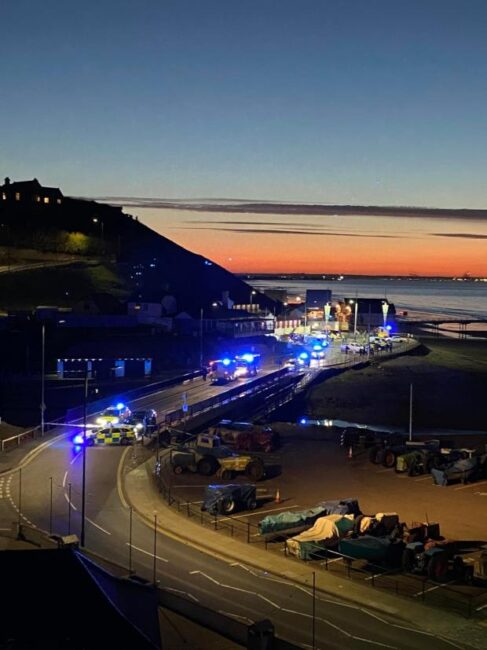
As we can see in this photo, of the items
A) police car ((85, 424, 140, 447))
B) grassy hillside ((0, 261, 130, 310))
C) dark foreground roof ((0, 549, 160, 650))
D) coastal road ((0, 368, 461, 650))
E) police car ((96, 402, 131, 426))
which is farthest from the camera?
grassy hillside ((0, 261, 130, 310))

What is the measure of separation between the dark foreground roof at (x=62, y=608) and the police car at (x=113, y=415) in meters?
28.6

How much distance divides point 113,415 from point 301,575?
22.5m

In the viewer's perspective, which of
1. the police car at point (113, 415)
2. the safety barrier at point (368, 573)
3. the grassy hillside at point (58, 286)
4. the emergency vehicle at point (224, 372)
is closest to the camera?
the safety barrier at point (368, 573)

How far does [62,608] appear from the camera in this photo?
9297 millimetres

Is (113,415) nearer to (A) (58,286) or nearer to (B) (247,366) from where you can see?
(B) (247,366)

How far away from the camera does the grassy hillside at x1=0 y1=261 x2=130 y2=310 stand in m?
89.1

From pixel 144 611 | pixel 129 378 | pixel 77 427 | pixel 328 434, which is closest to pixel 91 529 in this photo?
pixel 144 611

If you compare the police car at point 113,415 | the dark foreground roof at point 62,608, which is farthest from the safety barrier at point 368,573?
the police car at point 113,415

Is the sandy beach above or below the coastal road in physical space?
below

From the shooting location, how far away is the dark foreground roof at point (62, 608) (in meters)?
8.89

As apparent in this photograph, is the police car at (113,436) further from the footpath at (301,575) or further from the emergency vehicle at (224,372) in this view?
the emergency vehicle at (224,372)

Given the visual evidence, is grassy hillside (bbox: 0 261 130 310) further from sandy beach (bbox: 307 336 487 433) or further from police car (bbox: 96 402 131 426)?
police car (bbox: 96 402 131 426)

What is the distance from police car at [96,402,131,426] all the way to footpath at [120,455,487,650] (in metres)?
10.9

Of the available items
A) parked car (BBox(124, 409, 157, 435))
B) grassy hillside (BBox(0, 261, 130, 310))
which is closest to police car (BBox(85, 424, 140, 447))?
Result: parked car (BBox(124, 409, 157, 435))
